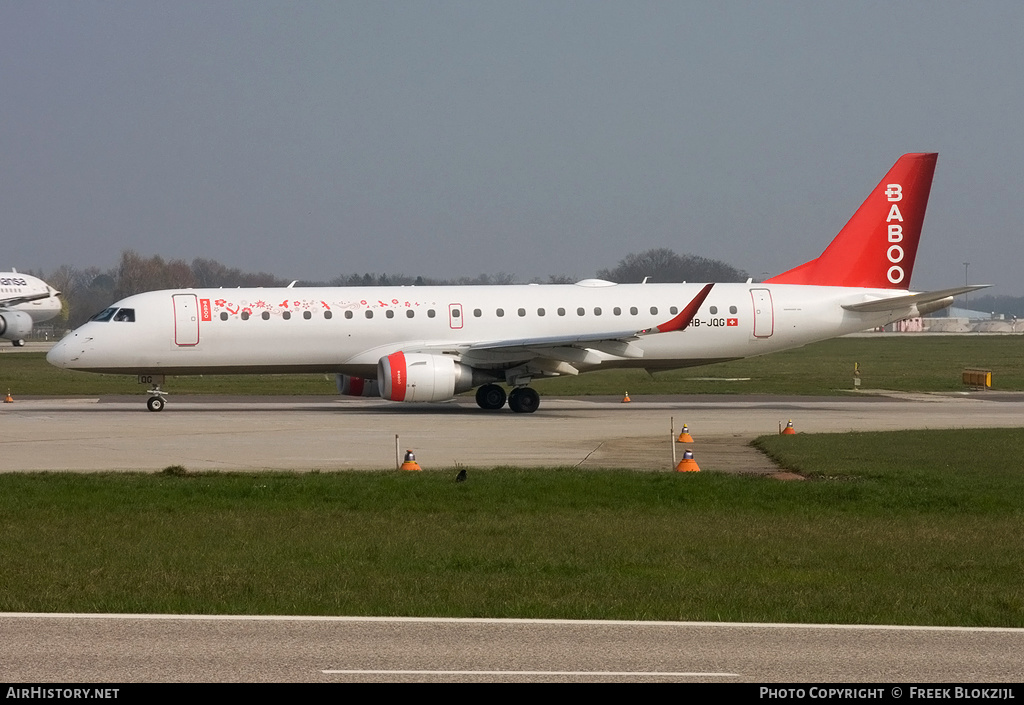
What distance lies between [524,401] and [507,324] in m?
2.29

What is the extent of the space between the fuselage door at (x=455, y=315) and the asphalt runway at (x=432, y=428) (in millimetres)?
2312

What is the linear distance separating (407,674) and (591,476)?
1064cm

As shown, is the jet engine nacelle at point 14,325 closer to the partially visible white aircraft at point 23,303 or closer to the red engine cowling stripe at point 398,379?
the partially visible white aircraft at point 23,303

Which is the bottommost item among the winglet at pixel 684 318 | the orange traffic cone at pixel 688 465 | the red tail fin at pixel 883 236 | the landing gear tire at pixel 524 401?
the orange traffic cone at pixel 688 465

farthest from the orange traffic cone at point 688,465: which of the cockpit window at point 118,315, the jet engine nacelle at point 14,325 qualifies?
the jet engine nacelle at point 14,325

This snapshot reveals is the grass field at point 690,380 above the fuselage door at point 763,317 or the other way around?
the other way around

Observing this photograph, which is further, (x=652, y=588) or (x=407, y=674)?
(x=652, y=588)

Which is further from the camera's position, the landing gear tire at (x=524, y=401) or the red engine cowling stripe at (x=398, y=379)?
the landing gear tire at (x=524, y=401)

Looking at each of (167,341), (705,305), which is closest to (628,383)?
(705,305)

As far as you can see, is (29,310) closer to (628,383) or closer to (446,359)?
(628,383)

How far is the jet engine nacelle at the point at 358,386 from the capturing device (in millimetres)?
33969

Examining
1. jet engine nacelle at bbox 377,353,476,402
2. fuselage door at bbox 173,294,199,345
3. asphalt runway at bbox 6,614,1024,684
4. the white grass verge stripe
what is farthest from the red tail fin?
the white grass verge stripe

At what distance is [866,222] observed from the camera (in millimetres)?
34719

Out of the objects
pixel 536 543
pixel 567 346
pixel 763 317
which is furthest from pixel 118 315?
pixel 536 543
